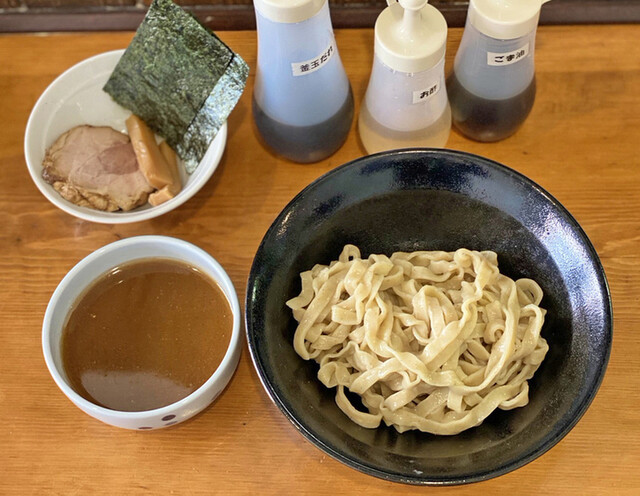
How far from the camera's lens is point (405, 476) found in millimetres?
957

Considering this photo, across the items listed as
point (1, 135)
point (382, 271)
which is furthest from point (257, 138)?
point (1, 135)

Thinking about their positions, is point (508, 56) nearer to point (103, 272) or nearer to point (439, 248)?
point (439, 248)

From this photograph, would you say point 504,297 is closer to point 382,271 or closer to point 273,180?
point 382,271

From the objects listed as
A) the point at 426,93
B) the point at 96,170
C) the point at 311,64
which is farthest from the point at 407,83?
the point at 96,170

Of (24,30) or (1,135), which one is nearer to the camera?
(1,135)

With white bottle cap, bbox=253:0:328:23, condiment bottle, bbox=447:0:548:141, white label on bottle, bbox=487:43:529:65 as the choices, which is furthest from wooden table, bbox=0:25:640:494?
white bottle cap, bbox=253:0:328:23

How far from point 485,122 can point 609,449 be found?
2.24 ft

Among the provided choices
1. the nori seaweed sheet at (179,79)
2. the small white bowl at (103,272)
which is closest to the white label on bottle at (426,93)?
the nori seaweed sheet at (179,79)

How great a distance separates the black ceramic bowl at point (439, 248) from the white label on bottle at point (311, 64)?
22cm

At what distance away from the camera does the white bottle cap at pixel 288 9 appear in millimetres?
1138

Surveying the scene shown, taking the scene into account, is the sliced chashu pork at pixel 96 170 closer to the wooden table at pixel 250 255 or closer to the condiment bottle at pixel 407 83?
the wooden table at pixel 250 255

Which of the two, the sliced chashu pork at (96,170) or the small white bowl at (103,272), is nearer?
the small white bowl at (103,272)

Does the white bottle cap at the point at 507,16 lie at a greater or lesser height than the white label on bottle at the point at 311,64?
greater

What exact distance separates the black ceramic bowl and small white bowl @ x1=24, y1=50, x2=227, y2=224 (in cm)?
30
